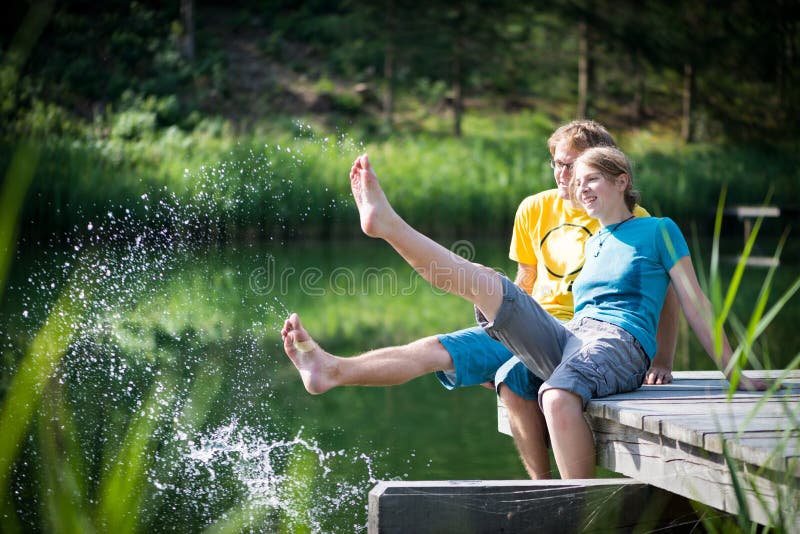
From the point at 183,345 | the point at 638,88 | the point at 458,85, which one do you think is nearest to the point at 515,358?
the point at 183,345

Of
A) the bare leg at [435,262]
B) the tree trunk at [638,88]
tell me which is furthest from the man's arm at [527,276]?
the tree trunk at [638,88]

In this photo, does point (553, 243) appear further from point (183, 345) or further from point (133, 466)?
point (183, 345)

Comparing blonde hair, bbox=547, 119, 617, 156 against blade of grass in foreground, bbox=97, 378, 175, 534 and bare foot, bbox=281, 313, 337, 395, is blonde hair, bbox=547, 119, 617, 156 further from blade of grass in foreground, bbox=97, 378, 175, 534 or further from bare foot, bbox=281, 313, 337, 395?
blade of grass in foreground, bbox=97, 378, 175, 534

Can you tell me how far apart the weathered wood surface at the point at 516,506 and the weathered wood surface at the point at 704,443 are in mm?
99

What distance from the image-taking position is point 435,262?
2617mm

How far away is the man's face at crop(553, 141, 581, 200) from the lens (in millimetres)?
3242

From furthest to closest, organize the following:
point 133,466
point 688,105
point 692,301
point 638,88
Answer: point 638,88, point 688,105, point 692,301, point 133,466

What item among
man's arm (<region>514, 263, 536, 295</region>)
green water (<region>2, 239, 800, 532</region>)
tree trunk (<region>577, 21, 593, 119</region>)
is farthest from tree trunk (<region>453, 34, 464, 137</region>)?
man's arm (<region>514, 263, 536, 295</region>)

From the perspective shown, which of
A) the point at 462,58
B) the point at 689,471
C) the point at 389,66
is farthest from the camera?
the point at 462,58

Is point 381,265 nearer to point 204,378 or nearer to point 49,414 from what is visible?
point 204,378

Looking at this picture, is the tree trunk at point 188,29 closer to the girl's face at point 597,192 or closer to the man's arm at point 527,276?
the man's arm at point 527,276

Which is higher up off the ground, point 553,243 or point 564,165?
point 564,165

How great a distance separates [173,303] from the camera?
750cm

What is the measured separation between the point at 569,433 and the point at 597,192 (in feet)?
2.48
